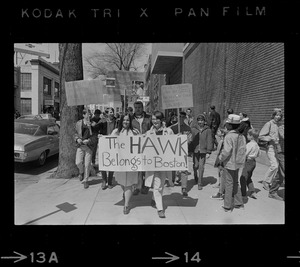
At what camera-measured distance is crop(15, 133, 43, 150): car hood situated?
6836 mm

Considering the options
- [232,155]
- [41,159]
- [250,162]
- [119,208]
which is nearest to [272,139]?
[250,162]

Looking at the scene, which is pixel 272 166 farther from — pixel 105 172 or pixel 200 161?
pixel 105 172

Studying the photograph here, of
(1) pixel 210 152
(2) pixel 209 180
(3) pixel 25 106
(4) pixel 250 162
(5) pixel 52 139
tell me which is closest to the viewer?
(4) pixel 250 162

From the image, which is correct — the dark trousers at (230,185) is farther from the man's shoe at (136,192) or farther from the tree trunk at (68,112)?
the tree trunk at (68,112)

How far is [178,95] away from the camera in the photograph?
519 cm

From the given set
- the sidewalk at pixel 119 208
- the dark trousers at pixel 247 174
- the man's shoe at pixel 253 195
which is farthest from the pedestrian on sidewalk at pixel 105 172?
the man's shoe at pixel 253 195

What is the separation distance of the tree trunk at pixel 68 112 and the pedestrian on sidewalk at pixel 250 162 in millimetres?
3996

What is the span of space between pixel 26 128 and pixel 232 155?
648 centimetres

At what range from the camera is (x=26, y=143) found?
700 cm

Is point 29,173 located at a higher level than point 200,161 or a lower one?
lower

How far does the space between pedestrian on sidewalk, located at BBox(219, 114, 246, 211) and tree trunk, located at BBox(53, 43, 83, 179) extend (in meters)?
3.85
